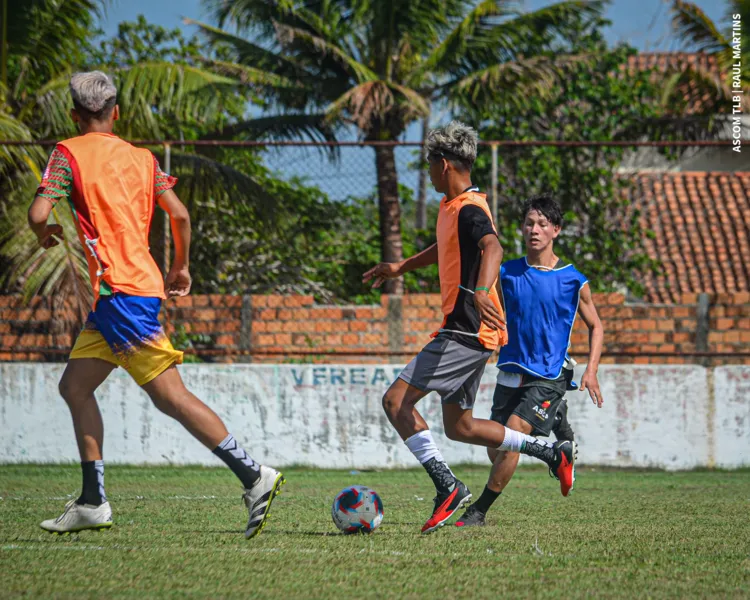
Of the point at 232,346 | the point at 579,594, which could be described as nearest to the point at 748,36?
the point at 232,346

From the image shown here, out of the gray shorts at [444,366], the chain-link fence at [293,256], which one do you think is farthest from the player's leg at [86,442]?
the chain-link fence at [293,256]

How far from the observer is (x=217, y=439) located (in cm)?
450

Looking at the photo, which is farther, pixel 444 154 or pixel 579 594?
pixel 444 154

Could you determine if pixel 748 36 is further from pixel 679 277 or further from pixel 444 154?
pixel 444 154

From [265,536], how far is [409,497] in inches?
88.6

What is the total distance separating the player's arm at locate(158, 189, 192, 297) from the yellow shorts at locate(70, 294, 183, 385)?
260 millimetres

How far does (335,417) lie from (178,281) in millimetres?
4588

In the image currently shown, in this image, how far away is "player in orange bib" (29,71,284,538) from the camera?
14.5 ft

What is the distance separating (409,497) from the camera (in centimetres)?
683

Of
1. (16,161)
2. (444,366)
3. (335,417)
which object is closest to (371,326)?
(335,417)

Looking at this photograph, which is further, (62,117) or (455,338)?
(62,117)

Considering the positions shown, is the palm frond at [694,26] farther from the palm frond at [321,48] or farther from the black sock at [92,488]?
the black sock at [92,488]

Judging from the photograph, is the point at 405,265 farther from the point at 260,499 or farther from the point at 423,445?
the point at 260,499

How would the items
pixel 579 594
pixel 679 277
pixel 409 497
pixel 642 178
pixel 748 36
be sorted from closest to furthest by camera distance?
pixel 579 594, pixel 409 497, pixel 642 178, pixel 748 36, pixel 679 277
